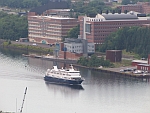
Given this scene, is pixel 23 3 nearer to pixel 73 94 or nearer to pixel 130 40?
pixel 130 40

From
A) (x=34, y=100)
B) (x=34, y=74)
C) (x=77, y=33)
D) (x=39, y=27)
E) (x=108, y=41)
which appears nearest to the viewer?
(x=34, y=100)

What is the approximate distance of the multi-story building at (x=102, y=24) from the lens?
51.3m

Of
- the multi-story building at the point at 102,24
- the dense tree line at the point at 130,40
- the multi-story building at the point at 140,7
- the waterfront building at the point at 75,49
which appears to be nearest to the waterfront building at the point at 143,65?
the dense tree line at the point at 130,40

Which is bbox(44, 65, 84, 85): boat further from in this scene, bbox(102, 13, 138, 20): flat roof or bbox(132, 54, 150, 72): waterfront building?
bbox(102, 13, 138, 20): flat roof

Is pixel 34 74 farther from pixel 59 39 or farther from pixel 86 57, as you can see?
pixel 59 39

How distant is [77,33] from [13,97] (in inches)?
738

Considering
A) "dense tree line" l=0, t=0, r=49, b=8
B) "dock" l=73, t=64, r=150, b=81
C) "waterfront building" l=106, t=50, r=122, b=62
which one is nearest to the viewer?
"dock" l=73, t=64, r=150, b=81

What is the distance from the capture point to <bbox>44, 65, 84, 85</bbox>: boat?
131 ft

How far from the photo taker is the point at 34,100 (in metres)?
35.2

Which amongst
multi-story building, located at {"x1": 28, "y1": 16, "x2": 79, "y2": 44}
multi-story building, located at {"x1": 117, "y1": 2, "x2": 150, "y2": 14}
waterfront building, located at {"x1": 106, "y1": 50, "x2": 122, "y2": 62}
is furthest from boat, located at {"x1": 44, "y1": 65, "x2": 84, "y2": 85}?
multi-story building, located at {"x1": 117, "y1": 2, "x2": 150, "y2": 14}

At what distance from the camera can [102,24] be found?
5156 centimetres

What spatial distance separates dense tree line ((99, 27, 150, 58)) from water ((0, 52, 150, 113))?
489cm

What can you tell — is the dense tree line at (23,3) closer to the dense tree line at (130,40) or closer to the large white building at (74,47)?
the dense tree line at (130,40)

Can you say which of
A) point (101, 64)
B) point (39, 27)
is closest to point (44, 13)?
point (39, 27)
